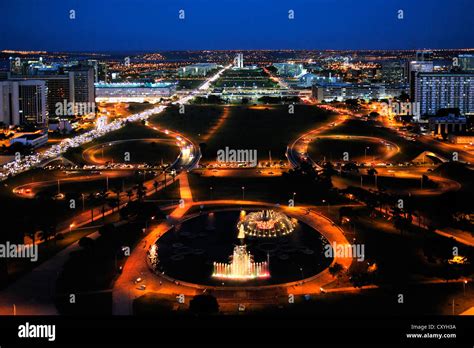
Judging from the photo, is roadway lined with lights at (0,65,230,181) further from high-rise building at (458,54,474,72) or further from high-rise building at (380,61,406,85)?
high-rise building at (380,61,406,85)

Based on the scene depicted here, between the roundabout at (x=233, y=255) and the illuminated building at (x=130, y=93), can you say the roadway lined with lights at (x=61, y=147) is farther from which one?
the roundabout at (x=233, y=255)

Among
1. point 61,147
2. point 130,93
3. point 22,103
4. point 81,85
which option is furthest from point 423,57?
point 61,147

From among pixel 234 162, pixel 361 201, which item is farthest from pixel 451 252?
pixel 234 162

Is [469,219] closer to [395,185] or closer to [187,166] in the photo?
[395,185]

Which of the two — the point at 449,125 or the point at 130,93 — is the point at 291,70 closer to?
the point at 130,93

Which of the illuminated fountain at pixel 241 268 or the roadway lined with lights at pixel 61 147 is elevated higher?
the roadway lined with lights at pixel 61 147

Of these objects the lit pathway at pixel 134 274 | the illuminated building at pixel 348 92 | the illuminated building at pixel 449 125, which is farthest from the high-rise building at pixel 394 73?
the lit pathway at pixel 134 274
